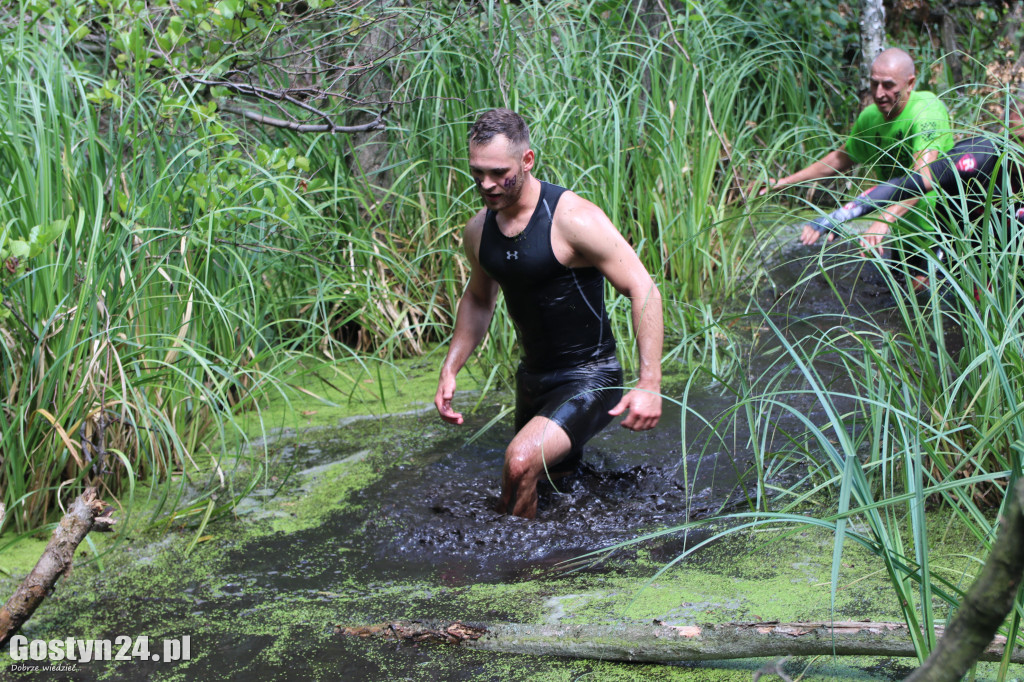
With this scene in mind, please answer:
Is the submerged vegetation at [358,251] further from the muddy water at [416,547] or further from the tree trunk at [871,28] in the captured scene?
the tree trunk at [871,28]

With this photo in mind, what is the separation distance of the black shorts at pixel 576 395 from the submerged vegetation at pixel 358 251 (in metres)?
0.45

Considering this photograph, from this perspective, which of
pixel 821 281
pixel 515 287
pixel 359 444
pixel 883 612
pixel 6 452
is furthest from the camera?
pixel 821 281

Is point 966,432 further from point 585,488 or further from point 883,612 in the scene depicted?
point 585,488

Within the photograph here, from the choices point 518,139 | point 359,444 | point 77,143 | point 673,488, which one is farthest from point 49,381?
point 673,488

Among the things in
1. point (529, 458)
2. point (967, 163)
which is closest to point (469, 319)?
point (529, 458)

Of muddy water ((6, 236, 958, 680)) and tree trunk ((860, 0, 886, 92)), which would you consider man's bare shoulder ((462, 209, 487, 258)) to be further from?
tree trunk ((860, 0, 886, 92))

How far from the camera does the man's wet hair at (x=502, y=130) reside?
3.04 meters

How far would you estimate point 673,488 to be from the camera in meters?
3.38

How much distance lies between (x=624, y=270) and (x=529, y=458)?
0.68 m

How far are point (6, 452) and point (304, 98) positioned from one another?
282cm

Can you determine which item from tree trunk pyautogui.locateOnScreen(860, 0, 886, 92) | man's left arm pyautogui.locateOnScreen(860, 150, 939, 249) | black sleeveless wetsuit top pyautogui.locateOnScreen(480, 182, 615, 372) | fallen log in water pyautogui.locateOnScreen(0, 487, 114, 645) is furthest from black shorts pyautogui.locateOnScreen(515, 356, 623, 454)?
tree trunk pyautogui.locateOnScreen(860, 0, 886, 92)

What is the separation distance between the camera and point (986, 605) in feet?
2.77

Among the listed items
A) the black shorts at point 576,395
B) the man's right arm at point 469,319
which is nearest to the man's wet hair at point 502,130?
the man's right arm at point 469,319

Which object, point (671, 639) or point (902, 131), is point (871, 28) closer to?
point (902, 131)
